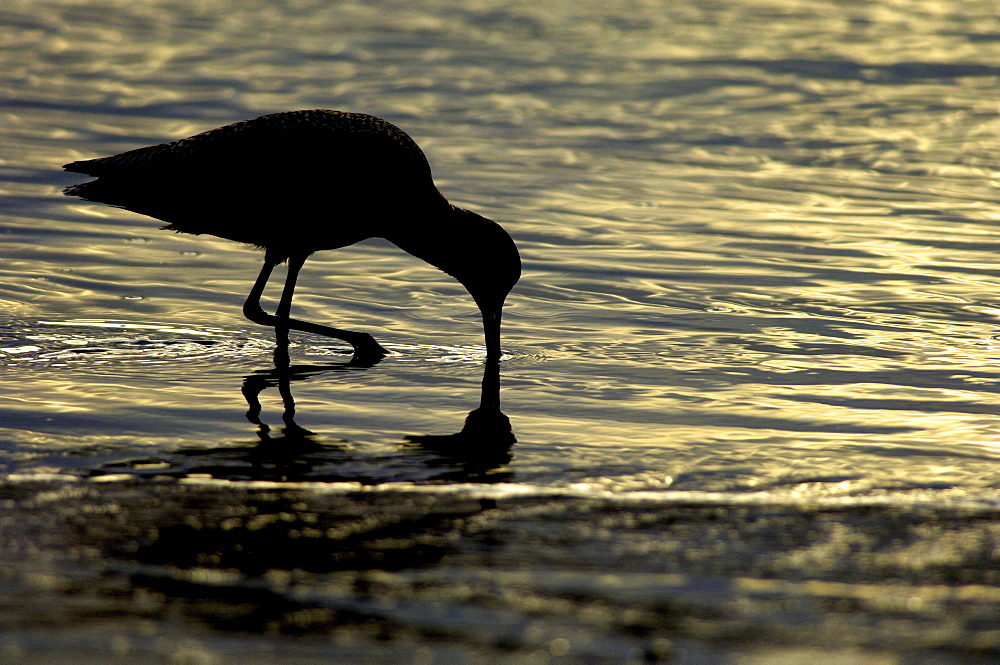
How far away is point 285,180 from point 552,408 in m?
2.41

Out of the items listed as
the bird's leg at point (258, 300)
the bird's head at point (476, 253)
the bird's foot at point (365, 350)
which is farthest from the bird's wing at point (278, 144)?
the bird's foot at point (365, 350)

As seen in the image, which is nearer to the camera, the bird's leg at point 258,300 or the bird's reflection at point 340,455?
the bird's reflection at point 340,455

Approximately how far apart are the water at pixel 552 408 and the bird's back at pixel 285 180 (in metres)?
0.63

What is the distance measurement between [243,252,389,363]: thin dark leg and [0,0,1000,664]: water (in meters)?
0.15

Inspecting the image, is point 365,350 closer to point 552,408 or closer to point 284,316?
point 284,316

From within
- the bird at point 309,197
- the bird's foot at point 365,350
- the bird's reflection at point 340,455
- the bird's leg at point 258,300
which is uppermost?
the bird at point 309,197

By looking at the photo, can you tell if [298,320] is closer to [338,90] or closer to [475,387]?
[475,387]

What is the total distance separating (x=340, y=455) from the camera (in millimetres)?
5383

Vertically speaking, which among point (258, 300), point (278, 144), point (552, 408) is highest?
point (278, 144)

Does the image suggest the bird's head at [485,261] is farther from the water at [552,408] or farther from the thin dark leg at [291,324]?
the thin dark leg at [291,324]

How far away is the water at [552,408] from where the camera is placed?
3.79m

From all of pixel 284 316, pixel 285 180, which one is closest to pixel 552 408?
pixel 284 316

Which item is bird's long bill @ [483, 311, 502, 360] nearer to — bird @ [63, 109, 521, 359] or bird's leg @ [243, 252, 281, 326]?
bird @ [63, 109, 521, 359]

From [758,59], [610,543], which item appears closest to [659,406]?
[610,543]
